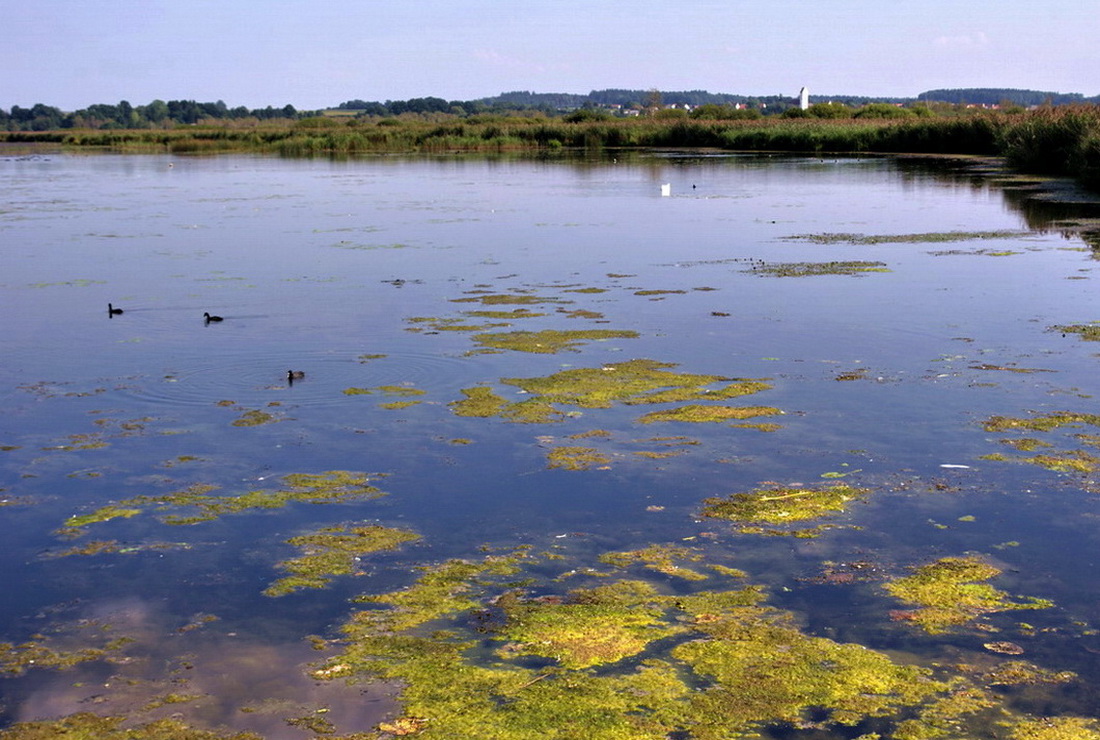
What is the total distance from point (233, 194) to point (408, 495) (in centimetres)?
2235

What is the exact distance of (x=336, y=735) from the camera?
3.85 metres

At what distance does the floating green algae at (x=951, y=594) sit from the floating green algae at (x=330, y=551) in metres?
2.26

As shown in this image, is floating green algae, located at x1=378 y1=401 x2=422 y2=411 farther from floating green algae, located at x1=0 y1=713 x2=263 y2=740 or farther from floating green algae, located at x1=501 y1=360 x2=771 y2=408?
floating green algae, located at x1=0 y1=713 x2=263 y2=740

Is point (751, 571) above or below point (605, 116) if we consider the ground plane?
below

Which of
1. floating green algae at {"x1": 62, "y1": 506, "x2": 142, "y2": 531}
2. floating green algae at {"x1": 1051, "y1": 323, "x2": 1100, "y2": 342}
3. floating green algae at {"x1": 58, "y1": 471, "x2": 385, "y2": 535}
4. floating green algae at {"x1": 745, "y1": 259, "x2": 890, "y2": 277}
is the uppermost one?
floating green algae at {"x1": 745, "y1": 259, "x2": 890, "y2": 277}

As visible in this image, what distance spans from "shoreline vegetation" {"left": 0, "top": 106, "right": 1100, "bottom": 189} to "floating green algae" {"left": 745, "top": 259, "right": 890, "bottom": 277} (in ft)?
55.2

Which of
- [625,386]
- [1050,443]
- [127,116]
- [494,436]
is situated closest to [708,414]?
[625,386]

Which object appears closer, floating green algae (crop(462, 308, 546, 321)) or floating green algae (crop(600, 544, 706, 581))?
floating green algae (crop(600, 544, 706, 581))

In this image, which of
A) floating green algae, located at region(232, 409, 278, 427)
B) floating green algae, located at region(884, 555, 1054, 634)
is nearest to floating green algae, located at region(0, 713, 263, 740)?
floating green algae, located at region(884, 555, 1054, 634)

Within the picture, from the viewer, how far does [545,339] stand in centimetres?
996

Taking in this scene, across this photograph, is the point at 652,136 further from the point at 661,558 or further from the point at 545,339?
the point at 661,558

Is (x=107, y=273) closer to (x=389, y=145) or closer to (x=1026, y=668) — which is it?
(x=1026, y=668)

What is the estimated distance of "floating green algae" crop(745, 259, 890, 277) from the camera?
13672 millimetres

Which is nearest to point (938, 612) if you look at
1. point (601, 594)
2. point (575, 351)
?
point (601, 594)
